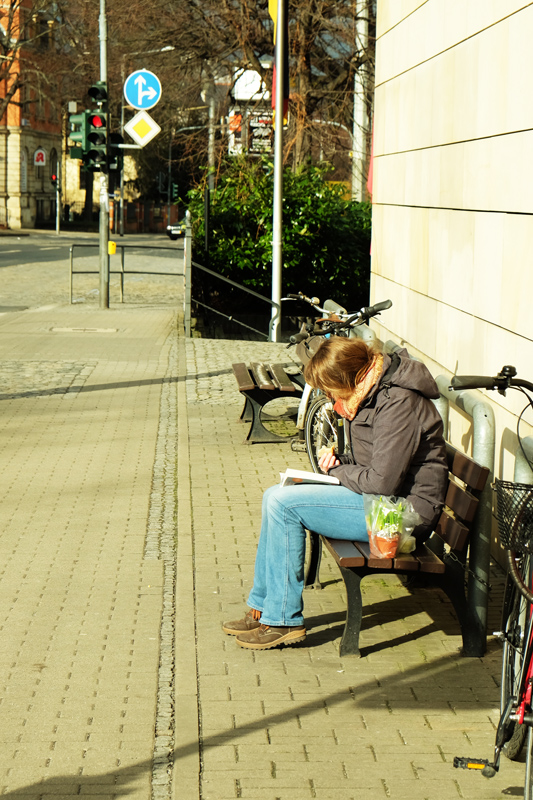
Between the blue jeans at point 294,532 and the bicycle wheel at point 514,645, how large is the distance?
44.2 inches

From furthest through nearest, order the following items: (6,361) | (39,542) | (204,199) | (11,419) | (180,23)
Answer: (180,23) → (204,199) → (6,361) → (11,419) → (39,542)

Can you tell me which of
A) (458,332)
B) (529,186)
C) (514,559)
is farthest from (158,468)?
(514,559)

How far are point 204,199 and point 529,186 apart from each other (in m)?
11.8

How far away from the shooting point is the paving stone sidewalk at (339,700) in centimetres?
342

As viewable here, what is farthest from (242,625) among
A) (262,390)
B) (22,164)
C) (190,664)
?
(22,164)

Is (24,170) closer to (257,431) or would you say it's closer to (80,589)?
(257,431)

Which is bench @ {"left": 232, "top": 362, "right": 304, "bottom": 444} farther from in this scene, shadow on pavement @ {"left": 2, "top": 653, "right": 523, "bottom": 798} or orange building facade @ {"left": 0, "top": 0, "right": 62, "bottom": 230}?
orange building facade @ {"left": 0, "top": 0, "right": 62, "bottom": 230}

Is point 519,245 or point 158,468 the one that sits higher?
point 519,245

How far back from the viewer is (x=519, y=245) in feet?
18.2

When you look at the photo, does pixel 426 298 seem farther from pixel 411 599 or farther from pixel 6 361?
pixel 6 361

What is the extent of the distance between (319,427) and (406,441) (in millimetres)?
A: 3255

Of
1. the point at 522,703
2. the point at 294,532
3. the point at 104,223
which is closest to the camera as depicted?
the point at 522,703

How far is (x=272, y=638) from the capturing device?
4.48 metres

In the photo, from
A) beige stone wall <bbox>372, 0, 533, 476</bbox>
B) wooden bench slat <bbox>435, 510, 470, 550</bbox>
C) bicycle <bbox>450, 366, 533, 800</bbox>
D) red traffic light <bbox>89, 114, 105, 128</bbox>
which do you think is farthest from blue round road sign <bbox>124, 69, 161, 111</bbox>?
bicycle <bbox>450, 366, 533, 800</bbox>
